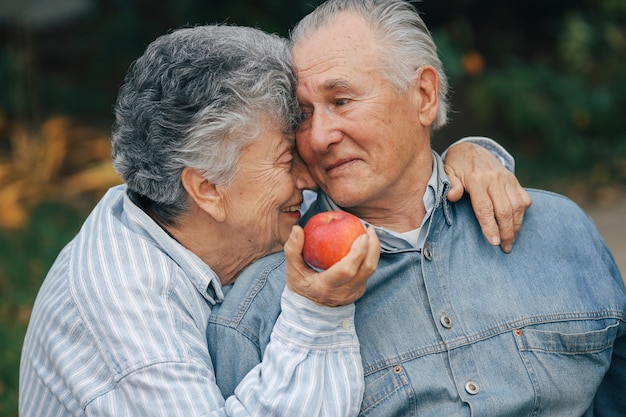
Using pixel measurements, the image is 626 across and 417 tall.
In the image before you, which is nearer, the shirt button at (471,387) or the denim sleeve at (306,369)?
the denim sleeve at (306,369)

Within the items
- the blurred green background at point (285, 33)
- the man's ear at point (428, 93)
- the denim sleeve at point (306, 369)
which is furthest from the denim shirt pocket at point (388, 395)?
the blurred green background at point (285, 33)

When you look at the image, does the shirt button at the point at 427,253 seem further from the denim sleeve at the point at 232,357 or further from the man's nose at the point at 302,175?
the denim sleeve at the point at 232,357

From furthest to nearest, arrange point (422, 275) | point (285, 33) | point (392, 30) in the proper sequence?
point (285, 33)
point (392, 30)
point (422, 275)

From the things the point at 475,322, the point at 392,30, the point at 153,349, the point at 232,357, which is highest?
the point at 392,30

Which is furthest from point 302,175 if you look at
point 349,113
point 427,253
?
point 427,253

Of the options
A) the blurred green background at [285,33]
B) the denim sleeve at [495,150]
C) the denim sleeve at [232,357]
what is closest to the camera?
the denim sleeve at [232,357]

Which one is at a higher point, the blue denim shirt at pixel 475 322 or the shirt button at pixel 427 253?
the shirt button at pixel 427 253

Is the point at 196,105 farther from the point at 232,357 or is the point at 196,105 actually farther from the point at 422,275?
the point at 422,275

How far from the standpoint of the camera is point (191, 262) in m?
2.44

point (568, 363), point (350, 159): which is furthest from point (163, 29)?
point (568, 363)

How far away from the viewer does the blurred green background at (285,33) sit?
254 inches

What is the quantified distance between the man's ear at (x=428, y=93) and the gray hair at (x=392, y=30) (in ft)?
0.11

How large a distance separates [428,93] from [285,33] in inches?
146

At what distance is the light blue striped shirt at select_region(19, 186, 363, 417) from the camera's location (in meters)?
2.13
